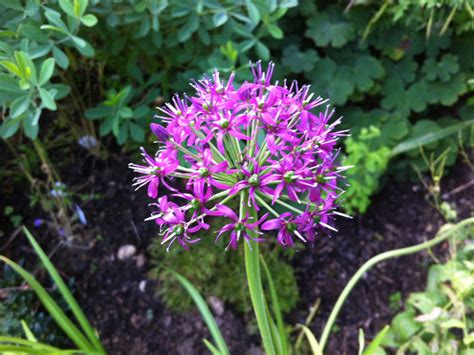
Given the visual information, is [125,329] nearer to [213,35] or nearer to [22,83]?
[22,83]

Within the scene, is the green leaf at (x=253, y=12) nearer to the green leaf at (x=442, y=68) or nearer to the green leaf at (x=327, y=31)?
the green leaf at (x=327, y=31)

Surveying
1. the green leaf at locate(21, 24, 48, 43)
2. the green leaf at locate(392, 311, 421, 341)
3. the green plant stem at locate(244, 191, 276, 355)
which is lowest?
the green leaf at locate(392, 311, 421, 341)

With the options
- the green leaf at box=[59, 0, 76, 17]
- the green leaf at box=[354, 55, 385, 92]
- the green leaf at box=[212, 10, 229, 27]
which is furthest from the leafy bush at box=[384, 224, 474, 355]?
the green leaf at box=[59, 0, 76, 17]

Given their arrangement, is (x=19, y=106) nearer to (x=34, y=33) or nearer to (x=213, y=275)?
(x=34, y=33)

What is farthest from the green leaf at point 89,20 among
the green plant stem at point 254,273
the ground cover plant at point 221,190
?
the green plant stem at point 254,273

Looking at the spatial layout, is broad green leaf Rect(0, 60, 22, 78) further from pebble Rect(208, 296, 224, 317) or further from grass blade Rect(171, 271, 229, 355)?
pebble Rect(208, 296, 224, 317)

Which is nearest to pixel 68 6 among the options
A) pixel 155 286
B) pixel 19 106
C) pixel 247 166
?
pixel 19 106

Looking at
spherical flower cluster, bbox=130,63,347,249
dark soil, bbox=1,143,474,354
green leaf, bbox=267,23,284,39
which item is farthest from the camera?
dark soil, bbox=1,143,474,354
